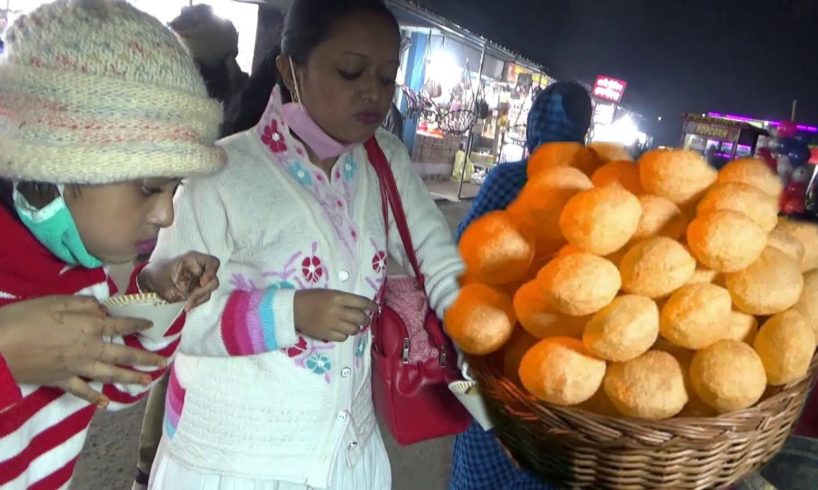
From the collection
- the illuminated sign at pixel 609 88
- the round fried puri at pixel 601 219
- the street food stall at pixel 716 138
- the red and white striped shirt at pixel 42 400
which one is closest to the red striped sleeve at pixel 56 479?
the red and white striped shirt at pixel 42 400

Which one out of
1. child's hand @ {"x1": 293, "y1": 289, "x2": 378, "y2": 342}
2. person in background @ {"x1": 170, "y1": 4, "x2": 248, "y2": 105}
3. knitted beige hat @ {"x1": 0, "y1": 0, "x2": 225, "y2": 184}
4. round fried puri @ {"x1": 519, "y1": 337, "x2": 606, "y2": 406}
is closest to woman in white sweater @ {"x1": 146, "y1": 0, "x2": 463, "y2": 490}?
child's hand @ {"x1": 293, "y1": 289, "x2": 378, "y2": 342}

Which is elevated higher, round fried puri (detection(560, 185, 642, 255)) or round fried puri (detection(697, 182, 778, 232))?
round fried puri (detection(697, 182, 778, 232))

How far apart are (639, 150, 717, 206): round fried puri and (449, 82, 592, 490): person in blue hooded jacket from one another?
2.01 feet

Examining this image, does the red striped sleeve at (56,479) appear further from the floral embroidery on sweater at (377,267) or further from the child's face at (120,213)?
the floral embroidery on sweater at (377,267)

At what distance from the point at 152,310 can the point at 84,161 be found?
23 cm

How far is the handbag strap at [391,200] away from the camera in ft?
3.68

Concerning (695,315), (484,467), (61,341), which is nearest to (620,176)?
(695,315)

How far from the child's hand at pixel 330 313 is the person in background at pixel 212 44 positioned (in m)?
1.03

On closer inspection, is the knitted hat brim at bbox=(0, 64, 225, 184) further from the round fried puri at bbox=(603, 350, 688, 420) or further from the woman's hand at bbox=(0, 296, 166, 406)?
the round fried puri at bbox=(603, 350, 688, 420)

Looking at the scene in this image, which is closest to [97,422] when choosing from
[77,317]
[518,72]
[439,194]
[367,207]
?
[367,207]

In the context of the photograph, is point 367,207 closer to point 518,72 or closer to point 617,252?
point 617,252

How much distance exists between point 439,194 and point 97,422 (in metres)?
5.47

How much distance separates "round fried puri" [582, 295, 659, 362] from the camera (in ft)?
1.47

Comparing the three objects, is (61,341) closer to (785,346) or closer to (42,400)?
(42,400)
